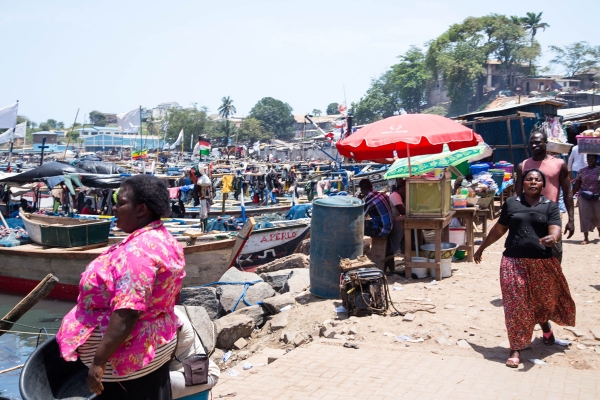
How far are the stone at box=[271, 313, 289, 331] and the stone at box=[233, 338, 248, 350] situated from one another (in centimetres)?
41

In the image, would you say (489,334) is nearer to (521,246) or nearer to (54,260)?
(521,246)

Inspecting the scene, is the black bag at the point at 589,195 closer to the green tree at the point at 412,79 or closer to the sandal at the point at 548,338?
the sandal at the point at 548,338

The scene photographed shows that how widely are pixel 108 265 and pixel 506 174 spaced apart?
1271 centimetres

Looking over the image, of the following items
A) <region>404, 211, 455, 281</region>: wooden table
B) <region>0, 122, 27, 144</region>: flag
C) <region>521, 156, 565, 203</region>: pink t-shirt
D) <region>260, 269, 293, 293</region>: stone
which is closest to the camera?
<region>521, 156, 565, 203</region>: pink t-shirt

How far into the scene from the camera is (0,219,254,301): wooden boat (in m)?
10.8

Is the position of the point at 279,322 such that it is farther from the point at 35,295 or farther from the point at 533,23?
the point at 533,23

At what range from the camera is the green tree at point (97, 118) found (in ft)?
425

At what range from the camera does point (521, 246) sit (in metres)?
4.59

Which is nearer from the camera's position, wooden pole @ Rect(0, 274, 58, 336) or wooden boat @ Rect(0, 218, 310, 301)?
wooden pole @ Rect(0, 274, 58, 336)

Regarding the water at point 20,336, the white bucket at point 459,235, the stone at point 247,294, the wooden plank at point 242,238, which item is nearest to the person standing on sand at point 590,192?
the white bucket at point 459,235

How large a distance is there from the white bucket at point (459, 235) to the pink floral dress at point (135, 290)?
6.61 meters

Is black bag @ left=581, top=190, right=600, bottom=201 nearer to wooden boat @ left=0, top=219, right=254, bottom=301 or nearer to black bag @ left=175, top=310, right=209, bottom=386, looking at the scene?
wooden boat @ left=0, top=219, right=254, bottom=301

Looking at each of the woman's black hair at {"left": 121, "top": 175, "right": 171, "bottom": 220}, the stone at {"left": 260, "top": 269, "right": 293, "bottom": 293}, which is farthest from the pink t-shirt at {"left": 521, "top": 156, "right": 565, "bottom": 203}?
the stone at {"left": 260, "top": 269, "right": 293, "bottom": 293}

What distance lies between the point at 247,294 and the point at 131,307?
652 cm
